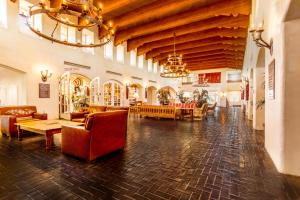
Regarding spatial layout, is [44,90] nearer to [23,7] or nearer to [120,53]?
[23,7]

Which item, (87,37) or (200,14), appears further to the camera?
(87,37)

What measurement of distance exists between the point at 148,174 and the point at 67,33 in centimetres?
785

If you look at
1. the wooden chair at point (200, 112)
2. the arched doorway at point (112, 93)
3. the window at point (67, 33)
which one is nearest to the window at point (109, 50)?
the arched doorway at point (112, 93)

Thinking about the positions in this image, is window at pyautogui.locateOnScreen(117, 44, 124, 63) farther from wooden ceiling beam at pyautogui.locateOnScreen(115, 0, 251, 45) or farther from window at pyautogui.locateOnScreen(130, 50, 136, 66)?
wooden ceiling beam at pyautogui.locateOnScreen(115, 0, 251, 45)

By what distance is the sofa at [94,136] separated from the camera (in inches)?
118

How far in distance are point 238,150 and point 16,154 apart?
4.68 metres

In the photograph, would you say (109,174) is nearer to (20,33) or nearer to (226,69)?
(20,33)

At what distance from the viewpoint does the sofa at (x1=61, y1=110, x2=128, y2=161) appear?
300 cm

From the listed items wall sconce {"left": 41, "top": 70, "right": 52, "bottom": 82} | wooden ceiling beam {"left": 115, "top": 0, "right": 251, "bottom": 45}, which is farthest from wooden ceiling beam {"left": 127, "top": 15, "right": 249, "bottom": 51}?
wall sconce {"left": 41, "top": 70, "right": 52, "bottom": 82}

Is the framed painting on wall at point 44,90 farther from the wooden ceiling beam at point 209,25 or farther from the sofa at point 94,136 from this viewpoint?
the wooden ceiling beam at point 209,25

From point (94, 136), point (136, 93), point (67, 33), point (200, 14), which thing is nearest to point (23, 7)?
point (67, 33)

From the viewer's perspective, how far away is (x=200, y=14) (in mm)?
6566

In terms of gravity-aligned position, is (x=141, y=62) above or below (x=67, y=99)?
above

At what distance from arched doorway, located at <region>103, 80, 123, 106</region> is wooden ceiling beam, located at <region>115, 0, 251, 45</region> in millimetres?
3326
